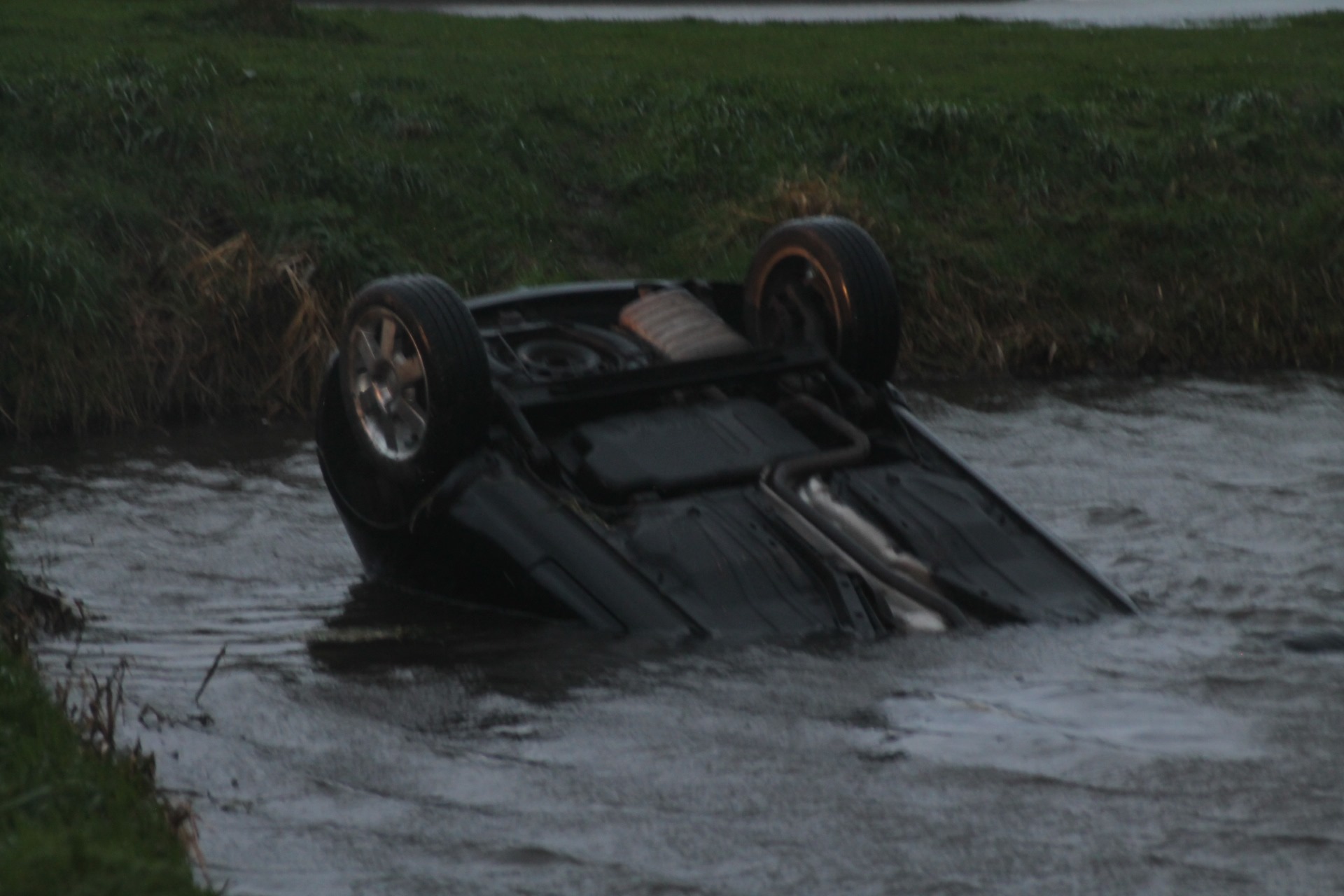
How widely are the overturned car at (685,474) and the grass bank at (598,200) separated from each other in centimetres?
417

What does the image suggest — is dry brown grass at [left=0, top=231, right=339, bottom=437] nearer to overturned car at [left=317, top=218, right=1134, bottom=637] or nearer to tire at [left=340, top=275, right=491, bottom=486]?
overturned car at [left=317, top=218, right=1134, bottom=637]

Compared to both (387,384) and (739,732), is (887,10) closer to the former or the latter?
(387,384)

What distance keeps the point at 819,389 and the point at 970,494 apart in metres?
0.76

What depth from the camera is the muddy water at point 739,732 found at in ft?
15.2

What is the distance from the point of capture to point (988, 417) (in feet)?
36.8

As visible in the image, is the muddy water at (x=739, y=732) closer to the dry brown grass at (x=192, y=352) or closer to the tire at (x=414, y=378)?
the tire at (x=414, y=378)

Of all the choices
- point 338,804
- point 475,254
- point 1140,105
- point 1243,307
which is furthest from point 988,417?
point 338,804

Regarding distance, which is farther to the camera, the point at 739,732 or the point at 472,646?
the point at 472,646

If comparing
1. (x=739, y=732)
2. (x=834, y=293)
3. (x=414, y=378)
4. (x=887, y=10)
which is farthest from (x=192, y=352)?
(x=887, y=10)

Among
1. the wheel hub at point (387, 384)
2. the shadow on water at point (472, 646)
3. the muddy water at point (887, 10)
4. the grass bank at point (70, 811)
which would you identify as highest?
the muddy water at point (887, 10)

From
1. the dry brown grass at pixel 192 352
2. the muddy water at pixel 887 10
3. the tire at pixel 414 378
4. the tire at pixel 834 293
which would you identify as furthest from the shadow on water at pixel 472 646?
the muddy water at pixel 887 10

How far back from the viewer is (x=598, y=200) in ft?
46.0

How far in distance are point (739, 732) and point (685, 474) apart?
4.53 ft

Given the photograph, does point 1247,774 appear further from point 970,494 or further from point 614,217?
point 614,217
